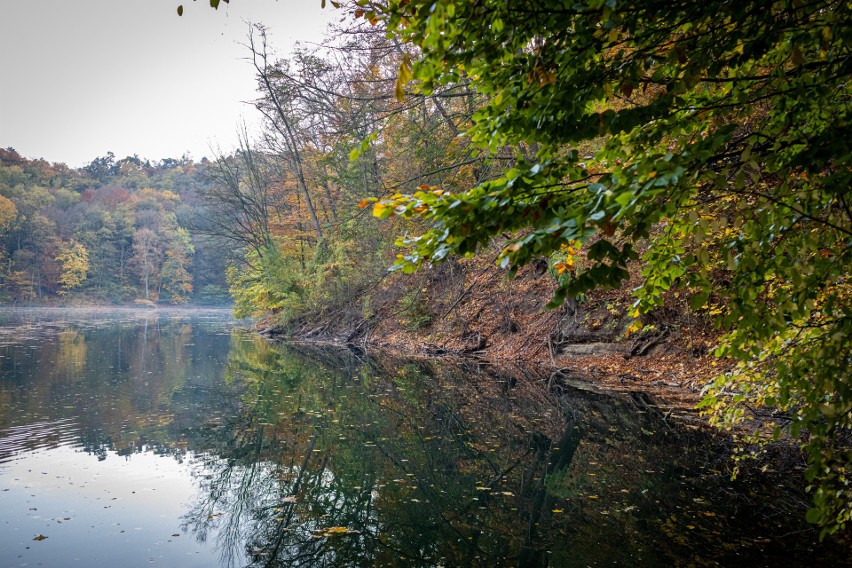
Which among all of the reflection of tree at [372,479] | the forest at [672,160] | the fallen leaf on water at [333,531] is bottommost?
the reflection of tree at [372,479]

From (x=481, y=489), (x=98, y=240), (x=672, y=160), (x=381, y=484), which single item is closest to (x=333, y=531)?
(x=381, y=484)

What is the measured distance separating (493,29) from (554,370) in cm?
1280

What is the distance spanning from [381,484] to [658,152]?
5045 mm

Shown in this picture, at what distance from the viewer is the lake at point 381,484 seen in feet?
15.5

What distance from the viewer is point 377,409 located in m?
10.7

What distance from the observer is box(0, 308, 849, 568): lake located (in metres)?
4.72

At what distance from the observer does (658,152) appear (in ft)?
9.34

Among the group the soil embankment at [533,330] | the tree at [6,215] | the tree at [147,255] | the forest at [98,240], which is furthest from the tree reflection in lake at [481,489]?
the tree at [147,255]

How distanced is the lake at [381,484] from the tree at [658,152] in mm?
2561

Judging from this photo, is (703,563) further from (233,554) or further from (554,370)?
(554,370)

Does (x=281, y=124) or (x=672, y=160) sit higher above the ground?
(x=281, y=124)

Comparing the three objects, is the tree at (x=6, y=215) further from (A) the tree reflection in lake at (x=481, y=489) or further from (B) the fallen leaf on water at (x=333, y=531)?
(B) the fallen leaf on water at (x=333, y=531)

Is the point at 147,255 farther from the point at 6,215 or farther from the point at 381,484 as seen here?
the point at 381,484

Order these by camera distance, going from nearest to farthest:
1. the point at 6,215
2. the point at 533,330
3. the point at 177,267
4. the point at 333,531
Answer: the point at 333,531 → the point at 533,330 → the point at 6,215 → the point at 177,267
